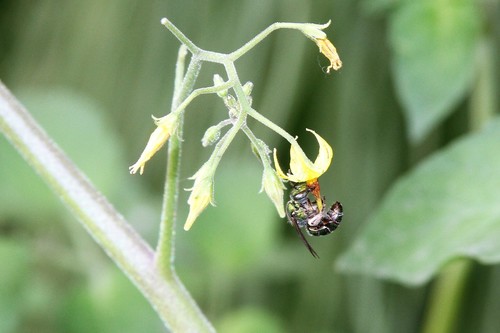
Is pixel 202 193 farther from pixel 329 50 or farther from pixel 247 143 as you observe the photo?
pixel 247 143

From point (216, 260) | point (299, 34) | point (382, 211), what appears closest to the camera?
point (382, 211)

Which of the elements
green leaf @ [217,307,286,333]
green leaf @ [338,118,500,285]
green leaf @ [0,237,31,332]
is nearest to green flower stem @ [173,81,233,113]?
green leaf @ [338,118,500,285]

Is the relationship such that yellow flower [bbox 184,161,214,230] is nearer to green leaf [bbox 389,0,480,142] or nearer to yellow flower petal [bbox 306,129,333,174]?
yellow flower petal [bbox 306,129,333,174]

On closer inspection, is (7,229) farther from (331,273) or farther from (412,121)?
(412,121)

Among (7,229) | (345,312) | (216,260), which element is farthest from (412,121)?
(7,229)

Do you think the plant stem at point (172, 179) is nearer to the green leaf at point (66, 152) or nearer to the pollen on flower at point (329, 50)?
the pollen on flower at point (329, 50)

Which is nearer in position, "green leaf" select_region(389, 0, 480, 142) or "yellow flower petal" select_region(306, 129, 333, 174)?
"yellow flower petal" select_region(306, 129, 333, 174)

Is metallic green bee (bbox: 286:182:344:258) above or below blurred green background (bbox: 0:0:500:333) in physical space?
above
